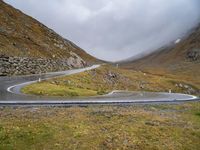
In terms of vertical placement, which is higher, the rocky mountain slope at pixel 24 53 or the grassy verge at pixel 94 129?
the rocky mountain slope at pixel 24 53

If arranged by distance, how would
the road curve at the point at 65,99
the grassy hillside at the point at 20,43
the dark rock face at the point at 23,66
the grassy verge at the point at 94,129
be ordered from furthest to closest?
1. the grassy hillside at the point at 20,43
2. the dark rock face at the point at 23,66
3. the road curve at the point at 65,99
4. the grassy verge at the point at 94,129

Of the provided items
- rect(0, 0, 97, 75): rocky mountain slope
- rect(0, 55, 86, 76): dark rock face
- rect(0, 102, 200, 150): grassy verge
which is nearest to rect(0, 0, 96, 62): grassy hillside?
rect(0, 0, 97, 75): rocky mountain slope

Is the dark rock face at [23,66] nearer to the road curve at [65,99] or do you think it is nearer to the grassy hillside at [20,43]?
the grassy hillside at [20,43]

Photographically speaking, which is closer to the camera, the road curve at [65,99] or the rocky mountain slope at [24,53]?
the road curve at [65,99]

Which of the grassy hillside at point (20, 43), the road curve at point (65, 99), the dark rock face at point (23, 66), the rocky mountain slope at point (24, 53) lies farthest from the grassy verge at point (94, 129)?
the grassy hillside at point (20, 43)

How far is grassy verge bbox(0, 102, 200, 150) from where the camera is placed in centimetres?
2509

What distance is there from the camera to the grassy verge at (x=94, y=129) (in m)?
25.1

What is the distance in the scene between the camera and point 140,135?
27.8 metres

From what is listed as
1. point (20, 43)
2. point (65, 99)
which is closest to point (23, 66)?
point (20, 43)

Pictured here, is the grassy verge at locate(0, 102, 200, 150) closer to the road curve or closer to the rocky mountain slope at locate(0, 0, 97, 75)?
the road curve

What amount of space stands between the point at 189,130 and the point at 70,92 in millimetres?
26060

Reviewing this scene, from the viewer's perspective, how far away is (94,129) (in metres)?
27.7

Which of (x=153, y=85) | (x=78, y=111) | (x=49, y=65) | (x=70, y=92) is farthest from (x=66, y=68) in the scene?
(x=78, y=111)

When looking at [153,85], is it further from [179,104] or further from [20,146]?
[20,146]
